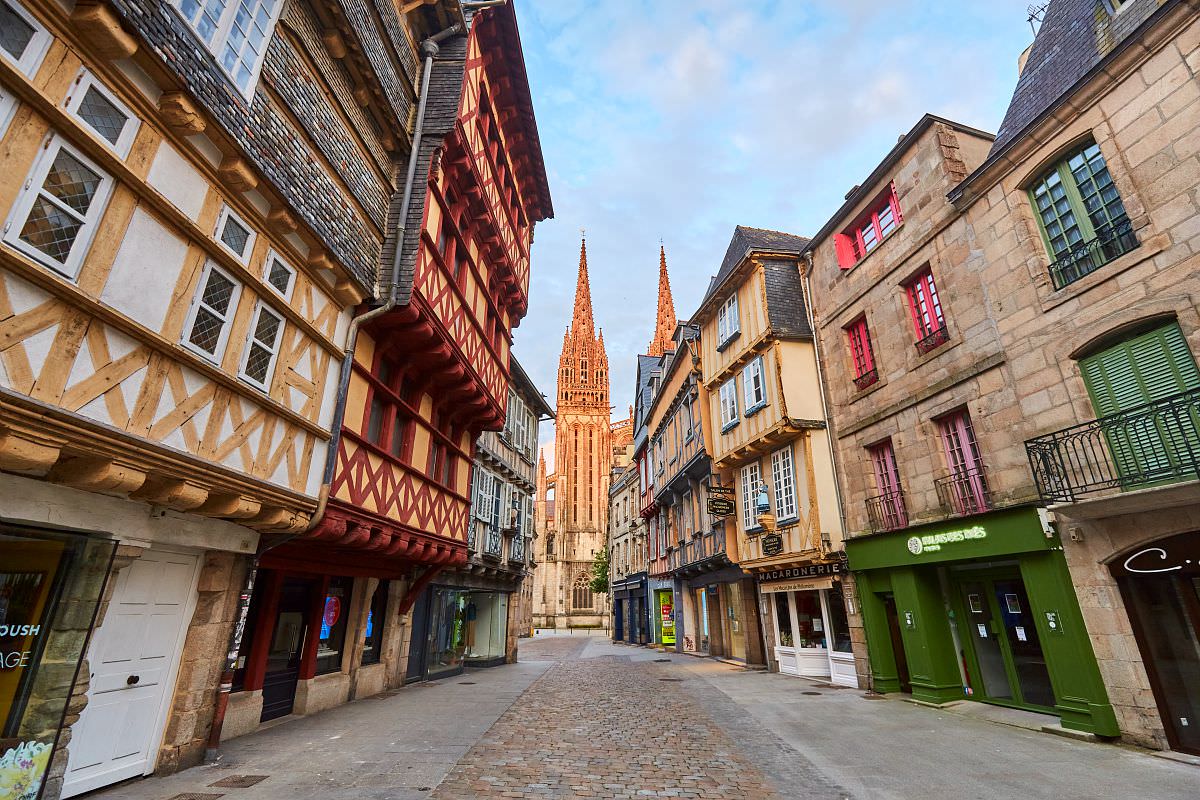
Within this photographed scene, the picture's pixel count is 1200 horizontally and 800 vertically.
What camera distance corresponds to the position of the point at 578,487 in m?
72.2

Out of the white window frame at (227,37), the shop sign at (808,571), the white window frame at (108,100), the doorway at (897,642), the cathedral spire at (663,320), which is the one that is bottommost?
the doorway at (897,642)

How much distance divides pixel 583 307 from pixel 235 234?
273 feet

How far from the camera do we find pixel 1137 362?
7.11 metres

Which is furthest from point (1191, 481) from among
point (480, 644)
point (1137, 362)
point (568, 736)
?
point (480, 644)

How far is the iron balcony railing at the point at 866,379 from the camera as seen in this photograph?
1218cm

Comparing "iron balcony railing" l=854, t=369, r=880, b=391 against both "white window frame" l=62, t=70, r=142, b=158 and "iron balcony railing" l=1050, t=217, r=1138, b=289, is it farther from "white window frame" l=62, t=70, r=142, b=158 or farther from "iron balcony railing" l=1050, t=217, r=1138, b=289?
"white window frame" l=62, t=70, r=142, b=158

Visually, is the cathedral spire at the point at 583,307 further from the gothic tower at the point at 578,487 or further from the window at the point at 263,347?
the window at the point at 263,347

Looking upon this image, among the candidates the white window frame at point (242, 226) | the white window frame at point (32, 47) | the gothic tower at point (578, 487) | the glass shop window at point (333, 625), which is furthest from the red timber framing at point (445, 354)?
the gothic tower at point (578, 487)

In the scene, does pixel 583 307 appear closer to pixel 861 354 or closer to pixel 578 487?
pixel 578 487

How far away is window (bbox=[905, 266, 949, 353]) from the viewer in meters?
10.5

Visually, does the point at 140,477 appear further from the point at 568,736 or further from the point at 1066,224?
the point at 1066,224

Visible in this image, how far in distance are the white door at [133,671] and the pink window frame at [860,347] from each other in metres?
12.9

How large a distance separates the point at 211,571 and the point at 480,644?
13.9 meters

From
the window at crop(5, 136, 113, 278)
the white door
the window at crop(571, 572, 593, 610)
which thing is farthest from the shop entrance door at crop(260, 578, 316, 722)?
the window at crop(571, 572, 593, 610)
